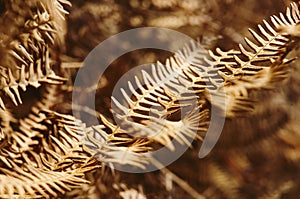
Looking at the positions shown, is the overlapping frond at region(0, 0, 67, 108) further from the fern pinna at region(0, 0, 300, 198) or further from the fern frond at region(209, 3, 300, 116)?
the fern frond at region(209, 3, 300, 116)

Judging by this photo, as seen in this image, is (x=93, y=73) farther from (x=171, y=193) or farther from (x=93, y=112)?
(x=171, y=193)

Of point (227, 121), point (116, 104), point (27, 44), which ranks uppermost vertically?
point (27, 44)

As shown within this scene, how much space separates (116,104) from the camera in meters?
0.63

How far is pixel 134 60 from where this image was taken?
0.80 meters

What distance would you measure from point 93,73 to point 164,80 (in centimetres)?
20

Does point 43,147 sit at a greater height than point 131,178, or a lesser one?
greater

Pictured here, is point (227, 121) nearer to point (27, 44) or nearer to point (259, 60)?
point (259, 60)

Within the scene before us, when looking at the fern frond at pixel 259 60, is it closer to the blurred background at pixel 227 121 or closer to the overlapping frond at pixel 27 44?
the blurred background at pixel 227 121

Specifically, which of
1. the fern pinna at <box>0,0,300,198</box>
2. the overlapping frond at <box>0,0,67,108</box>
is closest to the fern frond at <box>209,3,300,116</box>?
the fern pinna at <box>0,0,300,198</box>

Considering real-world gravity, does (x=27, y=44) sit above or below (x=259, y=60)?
above

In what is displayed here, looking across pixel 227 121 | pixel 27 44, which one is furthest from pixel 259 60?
pixel 27 44

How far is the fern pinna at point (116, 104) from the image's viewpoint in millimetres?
617

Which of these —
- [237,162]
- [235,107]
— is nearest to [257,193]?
[237,162]

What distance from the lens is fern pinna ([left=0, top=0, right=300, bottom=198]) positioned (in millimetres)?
617
